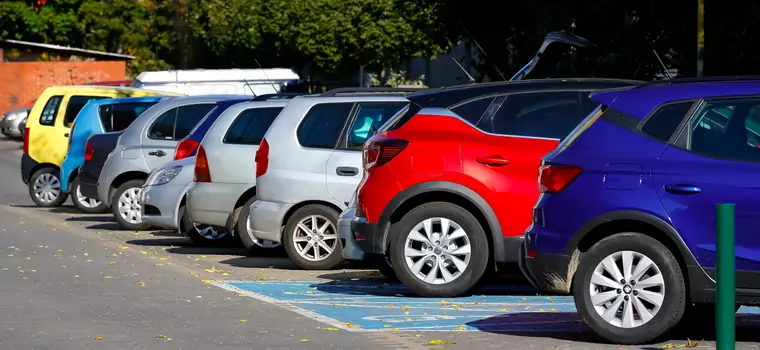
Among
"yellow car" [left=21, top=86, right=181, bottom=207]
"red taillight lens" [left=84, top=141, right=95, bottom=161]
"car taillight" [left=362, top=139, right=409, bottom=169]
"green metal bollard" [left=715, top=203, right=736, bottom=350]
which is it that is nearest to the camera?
"green metal bollard" [left=715, top=203, right=736, bottom=350]

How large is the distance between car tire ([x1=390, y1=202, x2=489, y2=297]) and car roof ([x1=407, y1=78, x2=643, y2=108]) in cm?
77

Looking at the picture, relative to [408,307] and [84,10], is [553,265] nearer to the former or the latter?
[408,307]

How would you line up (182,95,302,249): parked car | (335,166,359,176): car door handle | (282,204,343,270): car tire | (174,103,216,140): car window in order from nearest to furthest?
(335,166,359,176): car door handle → (282,204,343,270): car tire → (182,95,302,249): parked car → (174,103,216,140): car window

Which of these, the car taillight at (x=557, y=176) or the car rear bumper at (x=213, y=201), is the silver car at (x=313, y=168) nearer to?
the car rear bumper at (x=213, y=201)

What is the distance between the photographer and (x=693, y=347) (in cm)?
888

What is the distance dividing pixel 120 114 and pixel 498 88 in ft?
35.5

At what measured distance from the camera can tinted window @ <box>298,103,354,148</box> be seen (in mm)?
13680

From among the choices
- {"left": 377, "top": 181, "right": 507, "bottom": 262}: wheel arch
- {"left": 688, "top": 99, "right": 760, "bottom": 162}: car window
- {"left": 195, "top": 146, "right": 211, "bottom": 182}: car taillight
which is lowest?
{"left": 377, "top": 181, "right": 507, "bottom": 262}: wheel arch

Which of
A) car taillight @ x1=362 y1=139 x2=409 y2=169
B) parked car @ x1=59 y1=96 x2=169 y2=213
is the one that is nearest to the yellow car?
parked car @ x1=59 y1=96 x2=169 y2=213

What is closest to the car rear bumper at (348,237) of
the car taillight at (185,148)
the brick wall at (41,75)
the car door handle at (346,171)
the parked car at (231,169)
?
the car door handle at (346,171)

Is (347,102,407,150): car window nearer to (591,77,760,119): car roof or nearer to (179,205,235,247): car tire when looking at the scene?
(179,205,235,247): car tire

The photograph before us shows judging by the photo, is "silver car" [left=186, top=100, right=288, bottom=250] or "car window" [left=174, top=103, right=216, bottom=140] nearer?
"silver car" [left=186, top=100, right=288, bottom=250]

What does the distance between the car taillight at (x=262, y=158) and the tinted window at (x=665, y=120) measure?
5320mm

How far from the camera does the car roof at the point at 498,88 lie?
1169 cm
